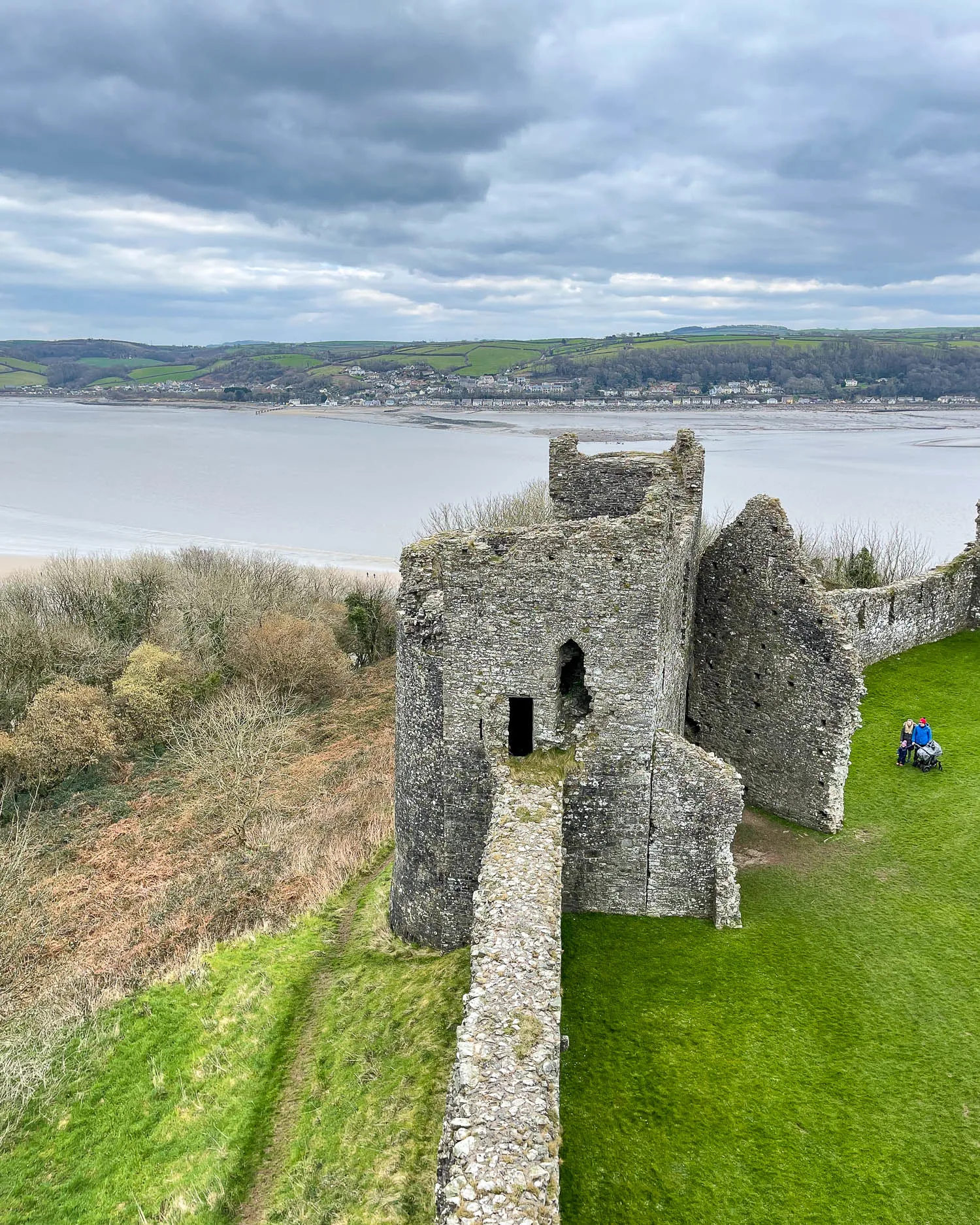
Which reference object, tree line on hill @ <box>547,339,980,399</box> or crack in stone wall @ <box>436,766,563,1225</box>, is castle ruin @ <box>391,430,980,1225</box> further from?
tree line on hill @ <box>547,339,980,399</box>

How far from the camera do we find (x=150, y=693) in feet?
110

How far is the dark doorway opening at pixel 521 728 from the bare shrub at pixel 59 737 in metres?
22.1

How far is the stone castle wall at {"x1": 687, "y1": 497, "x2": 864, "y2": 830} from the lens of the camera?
1605cm

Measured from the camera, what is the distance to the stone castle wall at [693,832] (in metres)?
13.2

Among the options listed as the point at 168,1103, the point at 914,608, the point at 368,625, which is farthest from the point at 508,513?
the point at 168,1103

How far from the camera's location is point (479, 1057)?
28.5 feet

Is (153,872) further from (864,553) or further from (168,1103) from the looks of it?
(864,553)

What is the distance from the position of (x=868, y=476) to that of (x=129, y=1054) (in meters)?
81.5

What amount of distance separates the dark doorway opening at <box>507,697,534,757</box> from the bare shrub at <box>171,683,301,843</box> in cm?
1335

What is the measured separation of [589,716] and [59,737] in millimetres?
23800

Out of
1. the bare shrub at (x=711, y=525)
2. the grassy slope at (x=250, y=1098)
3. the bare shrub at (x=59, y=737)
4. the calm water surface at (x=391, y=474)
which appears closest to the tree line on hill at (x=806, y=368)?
the calm water surface at (x=391, y=474)

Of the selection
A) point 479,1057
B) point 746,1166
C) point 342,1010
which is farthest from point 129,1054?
point 746,1166

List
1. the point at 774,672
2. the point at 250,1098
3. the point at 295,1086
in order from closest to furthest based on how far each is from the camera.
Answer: the point at 250,1098
the point at 295,1086
the point at 774,672

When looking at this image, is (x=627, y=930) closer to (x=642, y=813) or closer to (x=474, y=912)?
(x=642, y=813)
